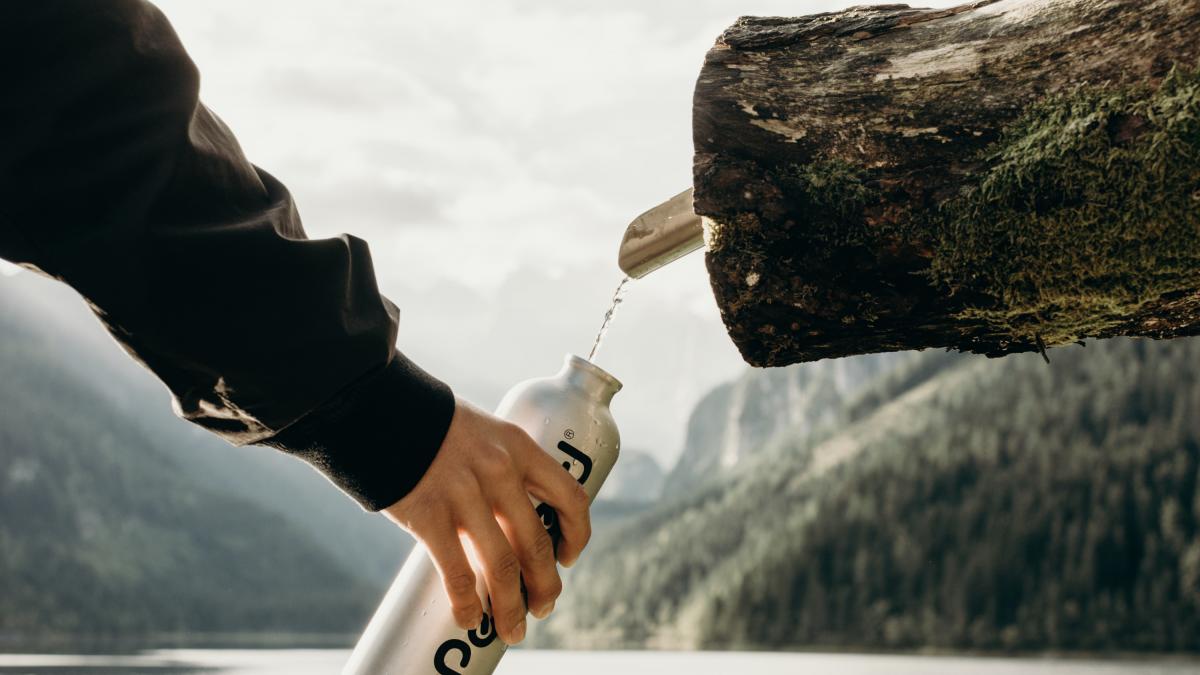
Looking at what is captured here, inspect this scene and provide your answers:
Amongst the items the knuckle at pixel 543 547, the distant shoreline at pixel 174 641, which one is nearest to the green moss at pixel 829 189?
the knuckle at pixel 543 547

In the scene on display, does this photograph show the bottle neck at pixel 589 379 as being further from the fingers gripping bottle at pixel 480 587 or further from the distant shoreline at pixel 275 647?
the distant shoreline at pixel 275 647

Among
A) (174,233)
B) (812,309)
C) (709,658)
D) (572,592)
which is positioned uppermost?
(174,233)

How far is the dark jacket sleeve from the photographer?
140 cm

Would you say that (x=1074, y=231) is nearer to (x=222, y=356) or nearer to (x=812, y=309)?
(x=812, y=309)

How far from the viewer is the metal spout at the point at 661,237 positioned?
90.0 inches

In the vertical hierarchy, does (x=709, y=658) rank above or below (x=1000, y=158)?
below

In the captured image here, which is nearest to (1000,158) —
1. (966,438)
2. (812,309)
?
(812,309)

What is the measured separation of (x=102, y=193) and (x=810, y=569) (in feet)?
378

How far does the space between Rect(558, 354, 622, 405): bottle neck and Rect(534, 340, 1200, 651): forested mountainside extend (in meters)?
108

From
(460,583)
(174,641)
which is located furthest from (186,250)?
(174,641)

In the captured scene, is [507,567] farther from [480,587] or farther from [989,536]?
[989,536]

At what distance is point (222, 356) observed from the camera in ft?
5.01

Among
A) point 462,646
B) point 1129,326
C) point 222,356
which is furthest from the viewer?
point 1129,326

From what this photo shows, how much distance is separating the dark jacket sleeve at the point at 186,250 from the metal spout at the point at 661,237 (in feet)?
2.33
